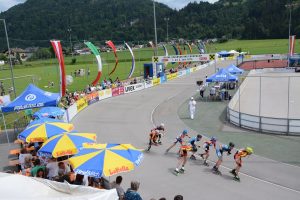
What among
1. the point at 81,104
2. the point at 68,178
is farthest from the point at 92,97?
the point at 68,178

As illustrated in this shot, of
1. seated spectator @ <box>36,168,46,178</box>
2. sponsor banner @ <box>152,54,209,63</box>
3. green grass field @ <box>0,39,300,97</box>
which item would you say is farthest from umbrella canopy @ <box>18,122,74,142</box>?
sponsor banner @ <box>152,54,209,63</box>

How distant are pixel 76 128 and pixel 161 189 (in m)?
9.86

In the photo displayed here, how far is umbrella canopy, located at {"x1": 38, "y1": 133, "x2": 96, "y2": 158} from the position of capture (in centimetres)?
1035

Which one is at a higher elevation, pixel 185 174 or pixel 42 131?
pixel 42 131

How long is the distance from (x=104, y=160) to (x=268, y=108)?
17.3 metres

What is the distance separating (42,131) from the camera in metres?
12.2

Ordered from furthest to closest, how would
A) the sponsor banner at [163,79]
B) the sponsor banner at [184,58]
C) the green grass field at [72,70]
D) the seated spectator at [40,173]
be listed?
the green grass field at [72,70] < the sponsor banner at [163,79] < the sponsor banner at [184,58] < the seated spectator at [40,173]

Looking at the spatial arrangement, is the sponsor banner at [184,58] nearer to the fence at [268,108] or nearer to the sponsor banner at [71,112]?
the fence at [268,108]

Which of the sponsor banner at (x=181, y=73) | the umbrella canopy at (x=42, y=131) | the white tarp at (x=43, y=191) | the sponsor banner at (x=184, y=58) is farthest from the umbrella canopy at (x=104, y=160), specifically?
the sponsor banner at (x=181, y=73)

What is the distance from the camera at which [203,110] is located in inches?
941

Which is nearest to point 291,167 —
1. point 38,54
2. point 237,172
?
point 237,172

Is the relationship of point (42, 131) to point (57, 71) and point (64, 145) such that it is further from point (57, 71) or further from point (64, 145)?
point (57, 71)

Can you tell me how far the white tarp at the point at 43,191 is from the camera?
5543 mm

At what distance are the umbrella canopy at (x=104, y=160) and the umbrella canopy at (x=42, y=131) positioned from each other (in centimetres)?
340
